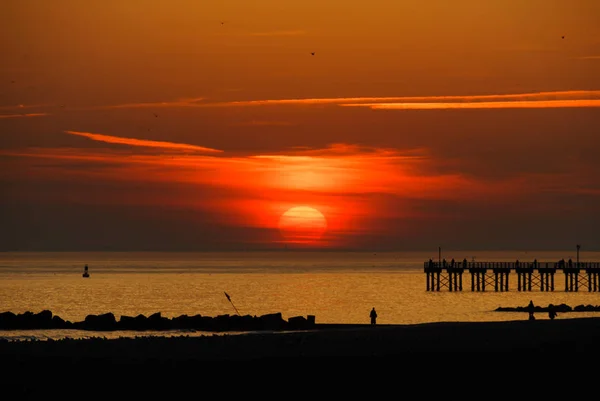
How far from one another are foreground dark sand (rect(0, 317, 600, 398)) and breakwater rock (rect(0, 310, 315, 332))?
25.0 m

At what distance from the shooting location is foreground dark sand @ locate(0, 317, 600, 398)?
31.3 metres

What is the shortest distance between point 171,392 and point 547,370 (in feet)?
35.6

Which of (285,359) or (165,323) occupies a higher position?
(165,323)

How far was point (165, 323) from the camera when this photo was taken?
75.6 metres

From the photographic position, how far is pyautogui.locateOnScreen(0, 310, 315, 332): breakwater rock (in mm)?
71500

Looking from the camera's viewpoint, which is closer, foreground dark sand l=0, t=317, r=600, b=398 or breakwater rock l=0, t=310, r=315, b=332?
foreground dark sand l=0, t=317, r=600, b=398

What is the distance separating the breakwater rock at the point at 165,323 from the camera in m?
71.5

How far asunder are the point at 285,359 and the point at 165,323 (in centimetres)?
4068

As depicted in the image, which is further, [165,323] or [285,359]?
[165,323]

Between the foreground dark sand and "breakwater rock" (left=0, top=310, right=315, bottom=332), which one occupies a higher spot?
"breakwater rock" (left=0, top=310, right=315, bottom=332)

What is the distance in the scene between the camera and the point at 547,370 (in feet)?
106

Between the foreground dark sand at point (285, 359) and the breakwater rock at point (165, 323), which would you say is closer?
the foreground dark sand at point (285, 359)

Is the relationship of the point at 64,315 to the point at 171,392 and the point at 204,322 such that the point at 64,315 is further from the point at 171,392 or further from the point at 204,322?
the point at 171,392

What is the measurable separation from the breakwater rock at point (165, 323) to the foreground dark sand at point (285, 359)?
25035mm
